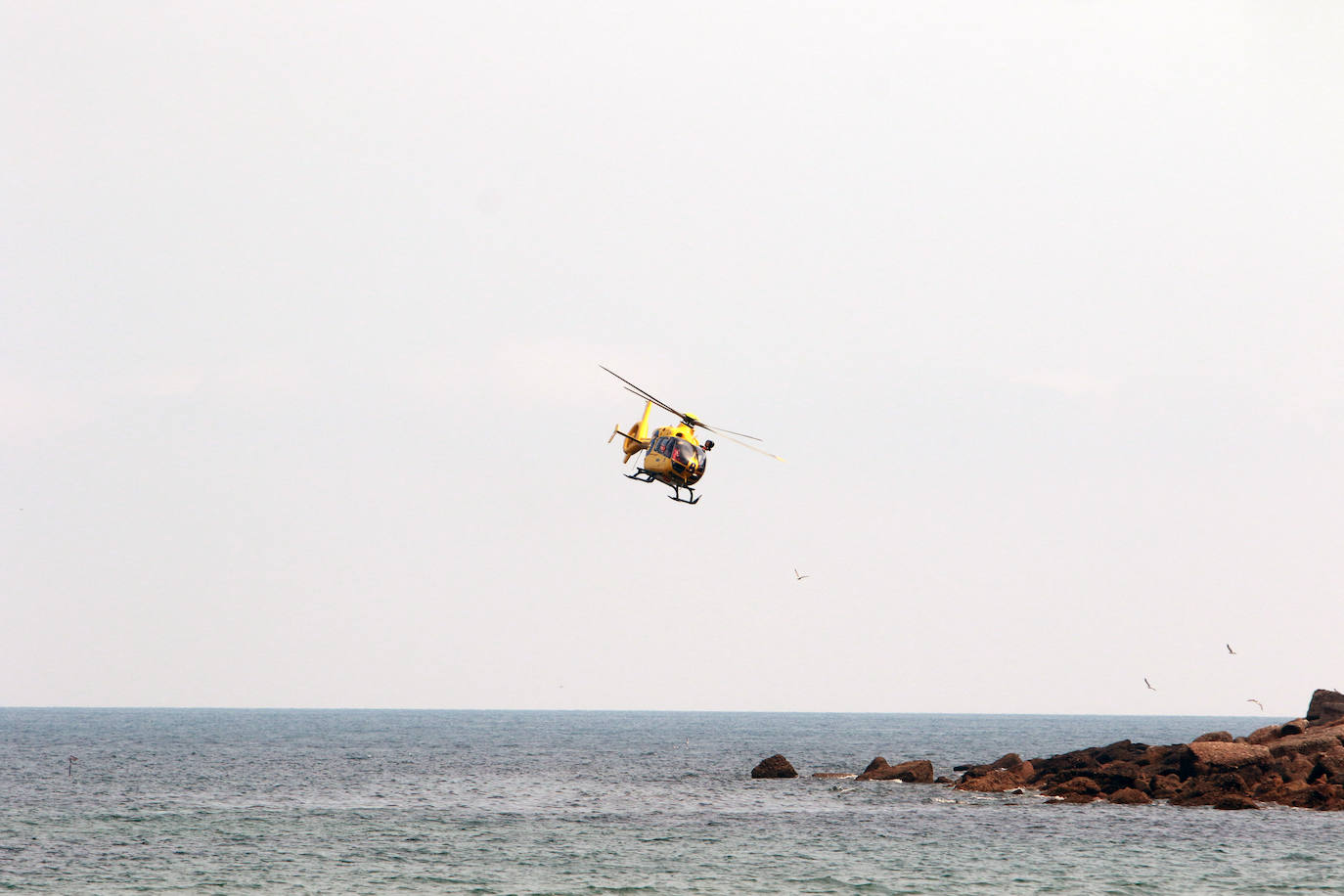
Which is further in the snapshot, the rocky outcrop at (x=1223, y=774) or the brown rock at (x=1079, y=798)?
the brown rock at (x=1079, y=798)

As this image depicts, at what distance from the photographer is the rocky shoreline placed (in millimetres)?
47562

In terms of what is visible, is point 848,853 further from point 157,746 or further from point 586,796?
point 157,746

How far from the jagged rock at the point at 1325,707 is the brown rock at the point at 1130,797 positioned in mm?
11169

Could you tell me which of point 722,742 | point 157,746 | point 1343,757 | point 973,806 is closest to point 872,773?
point 973,806

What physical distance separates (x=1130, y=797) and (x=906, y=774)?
13240 millimetres

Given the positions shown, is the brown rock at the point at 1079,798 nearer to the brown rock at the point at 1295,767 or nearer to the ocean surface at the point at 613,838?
the ocean surface at the point at 613,838

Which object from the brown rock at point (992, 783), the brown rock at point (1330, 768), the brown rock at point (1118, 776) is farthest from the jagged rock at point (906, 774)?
the brown rock at point (1330, 768)

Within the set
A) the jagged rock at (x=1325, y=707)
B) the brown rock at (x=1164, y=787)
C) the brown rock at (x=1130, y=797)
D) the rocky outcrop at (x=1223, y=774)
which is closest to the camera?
the rocky outcrop at (x=1223, y=774)

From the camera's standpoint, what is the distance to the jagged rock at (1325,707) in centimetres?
5481

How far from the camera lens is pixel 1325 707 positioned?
5550 centimetres

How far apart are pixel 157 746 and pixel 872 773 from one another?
241 feet

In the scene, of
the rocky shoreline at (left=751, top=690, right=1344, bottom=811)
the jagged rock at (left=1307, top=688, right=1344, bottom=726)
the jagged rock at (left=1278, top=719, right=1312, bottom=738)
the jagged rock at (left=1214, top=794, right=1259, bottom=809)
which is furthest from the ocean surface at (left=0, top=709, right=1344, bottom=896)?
the jagged rock at (left=1307, top=688, right=1344, bottom=726)

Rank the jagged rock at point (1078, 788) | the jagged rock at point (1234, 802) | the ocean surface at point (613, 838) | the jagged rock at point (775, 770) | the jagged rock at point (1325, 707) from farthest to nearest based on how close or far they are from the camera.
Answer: the jagged rock at point (775, 770), the jagged rock at point (1325, 707), the jagged rock at point (1078, 788), the jagged rock at point (1234, 802), the ocean surface at point (613, 838)

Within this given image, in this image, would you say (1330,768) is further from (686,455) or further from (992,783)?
(686,455)
